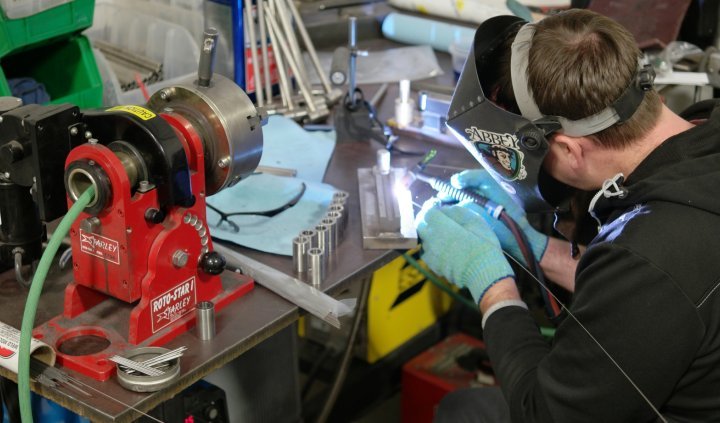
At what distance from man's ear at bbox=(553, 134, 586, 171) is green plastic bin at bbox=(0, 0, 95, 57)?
124 cm

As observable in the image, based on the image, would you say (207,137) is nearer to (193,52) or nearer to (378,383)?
(193,52)

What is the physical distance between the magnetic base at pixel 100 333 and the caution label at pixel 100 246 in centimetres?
12

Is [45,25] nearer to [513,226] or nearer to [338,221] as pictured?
[338,221]

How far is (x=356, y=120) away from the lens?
90.2 inches

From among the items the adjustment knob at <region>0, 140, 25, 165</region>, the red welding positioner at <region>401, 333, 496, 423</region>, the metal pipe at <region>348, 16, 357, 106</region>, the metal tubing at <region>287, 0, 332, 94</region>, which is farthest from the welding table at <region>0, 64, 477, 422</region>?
the red welding positioner at <region>401, 333, 496, 423</region>

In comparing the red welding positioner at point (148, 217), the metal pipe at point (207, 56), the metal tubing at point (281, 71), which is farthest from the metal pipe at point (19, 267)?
the metal tubing at point (281, 71)

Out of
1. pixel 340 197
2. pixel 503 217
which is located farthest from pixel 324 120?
pixel 503 217

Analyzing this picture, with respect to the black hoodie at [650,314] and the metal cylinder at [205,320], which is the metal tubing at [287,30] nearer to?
the metal cylinder at [205,320]

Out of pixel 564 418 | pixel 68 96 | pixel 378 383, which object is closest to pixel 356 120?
pixel 68 96

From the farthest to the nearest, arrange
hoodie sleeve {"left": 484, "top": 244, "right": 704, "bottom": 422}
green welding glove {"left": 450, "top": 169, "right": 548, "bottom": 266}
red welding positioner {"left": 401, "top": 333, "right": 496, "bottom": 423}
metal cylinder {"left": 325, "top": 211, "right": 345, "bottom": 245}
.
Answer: red welding positioner {"left": 401, "top": 333, "right": 496, "bottom": 423} < green welding glove {"left": 450, "top": 169, "right": 548, "bottom": 266} < metal cylinder {"left": 325, "top": 211, "right": 345, "bottom": 245} < hoodie sleeve {"left": 484, "top": 244, "right": 704, "bottom": 422}

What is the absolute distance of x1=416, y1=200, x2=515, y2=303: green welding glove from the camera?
1.67 metres

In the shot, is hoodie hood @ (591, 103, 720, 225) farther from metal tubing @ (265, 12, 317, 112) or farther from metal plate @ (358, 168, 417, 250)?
metal tubing @ (265, 12, 317, 112)

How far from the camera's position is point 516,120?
148 centimetres

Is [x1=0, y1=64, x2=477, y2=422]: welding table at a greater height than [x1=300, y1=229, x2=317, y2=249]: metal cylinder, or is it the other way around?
[x1=300, y1=229, x2=317, y2=249]: metal cylinder
